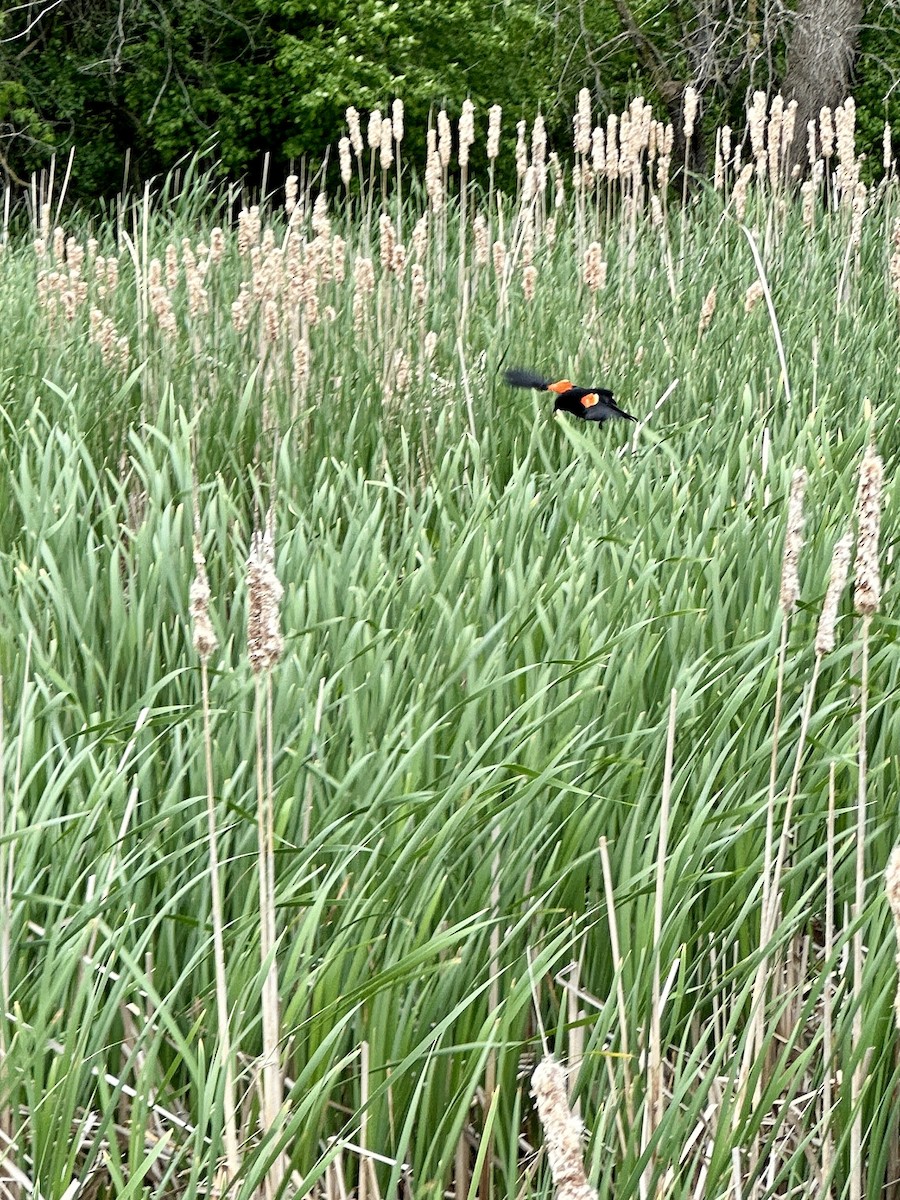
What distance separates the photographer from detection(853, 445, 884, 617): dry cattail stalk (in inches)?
35.2

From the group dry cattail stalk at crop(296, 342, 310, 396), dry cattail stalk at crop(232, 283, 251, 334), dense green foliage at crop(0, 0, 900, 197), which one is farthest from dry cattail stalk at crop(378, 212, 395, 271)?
dense green foliage at crop(0, 0, 900, 197)

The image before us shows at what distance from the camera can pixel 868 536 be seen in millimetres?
893

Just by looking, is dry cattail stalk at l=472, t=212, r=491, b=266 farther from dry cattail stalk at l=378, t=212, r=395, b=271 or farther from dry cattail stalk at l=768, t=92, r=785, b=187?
dry cattail stalk at l=768, t=92, r=785, b=187

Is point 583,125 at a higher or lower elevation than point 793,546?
higher

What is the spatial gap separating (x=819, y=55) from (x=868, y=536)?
386 inches

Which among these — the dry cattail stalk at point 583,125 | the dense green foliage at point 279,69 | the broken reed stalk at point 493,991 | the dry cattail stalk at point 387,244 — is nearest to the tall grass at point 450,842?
the broken reed stalk at point 493,991

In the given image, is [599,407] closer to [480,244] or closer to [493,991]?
[480,244]

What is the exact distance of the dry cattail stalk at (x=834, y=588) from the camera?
87 cm

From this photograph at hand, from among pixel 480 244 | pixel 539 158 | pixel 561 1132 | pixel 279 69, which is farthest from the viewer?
pixel 279 69

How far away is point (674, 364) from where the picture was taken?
3289mm

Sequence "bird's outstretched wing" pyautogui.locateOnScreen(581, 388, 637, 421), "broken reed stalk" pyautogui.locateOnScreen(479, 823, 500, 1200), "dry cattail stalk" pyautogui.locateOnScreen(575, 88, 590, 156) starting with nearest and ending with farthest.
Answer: "broken reed stalk" pyautogui.locateOnScreen(479, 823, 500, 1200), "bird's outstretched wing" pyautogui.locateOnScreen(581, 388, 637, 421), "dry cattail stalk" pyautogui.locateOnScreen(575, 88, 590, 156)

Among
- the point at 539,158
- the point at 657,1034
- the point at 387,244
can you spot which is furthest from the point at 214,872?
the point at 539,158

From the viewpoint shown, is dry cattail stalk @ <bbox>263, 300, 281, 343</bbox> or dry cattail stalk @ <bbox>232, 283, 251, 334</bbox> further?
dry cattail stalk @ <bbox>232, 283, 251, 334</bbox>

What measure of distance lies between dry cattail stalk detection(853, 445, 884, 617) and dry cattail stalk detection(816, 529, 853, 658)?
1cm
